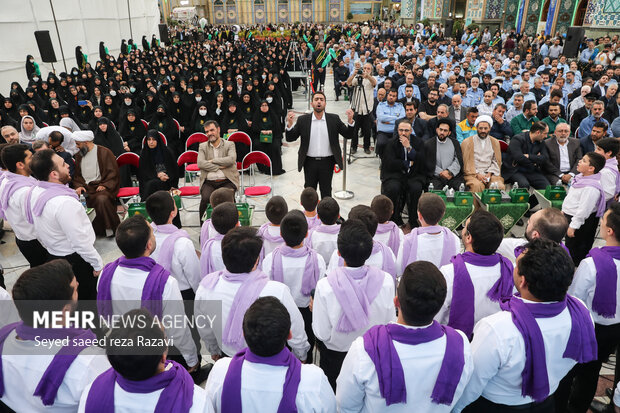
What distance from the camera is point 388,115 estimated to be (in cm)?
705

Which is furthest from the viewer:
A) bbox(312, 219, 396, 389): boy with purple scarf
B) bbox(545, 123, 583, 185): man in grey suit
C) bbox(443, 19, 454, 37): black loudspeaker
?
bbox(443, 19, 454, 37): black loudspeaker

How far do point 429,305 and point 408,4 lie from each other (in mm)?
40409

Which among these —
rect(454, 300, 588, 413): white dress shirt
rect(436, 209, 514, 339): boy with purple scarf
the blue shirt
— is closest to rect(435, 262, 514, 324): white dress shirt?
rect(436, 209, 514, 339): boy with purple scarf

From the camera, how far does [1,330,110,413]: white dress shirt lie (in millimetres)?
1667

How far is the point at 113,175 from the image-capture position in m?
5.56

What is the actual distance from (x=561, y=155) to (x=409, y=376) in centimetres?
565

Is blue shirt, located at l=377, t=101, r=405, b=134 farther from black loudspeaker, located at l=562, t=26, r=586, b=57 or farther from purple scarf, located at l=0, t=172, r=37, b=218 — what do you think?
black loudspeaker, located at l=562, t=26, r=586, b=57

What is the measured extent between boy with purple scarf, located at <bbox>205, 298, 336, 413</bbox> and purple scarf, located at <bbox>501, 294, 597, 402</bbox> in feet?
3.04

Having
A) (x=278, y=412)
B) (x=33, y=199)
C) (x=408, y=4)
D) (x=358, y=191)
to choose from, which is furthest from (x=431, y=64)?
(x=408, y=4)

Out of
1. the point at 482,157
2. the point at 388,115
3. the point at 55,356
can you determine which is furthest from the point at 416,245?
the point at 388,115

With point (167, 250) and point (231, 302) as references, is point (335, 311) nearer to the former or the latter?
point (231, 302)

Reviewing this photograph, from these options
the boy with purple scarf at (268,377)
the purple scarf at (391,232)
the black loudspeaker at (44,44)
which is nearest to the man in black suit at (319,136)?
the purple scarf at (391,232)

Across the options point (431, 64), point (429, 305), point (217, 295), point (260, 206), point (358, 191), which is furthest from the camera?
point (431, 64)

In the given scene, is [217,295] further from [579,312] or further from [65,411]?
[579,312]
